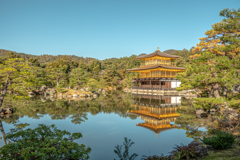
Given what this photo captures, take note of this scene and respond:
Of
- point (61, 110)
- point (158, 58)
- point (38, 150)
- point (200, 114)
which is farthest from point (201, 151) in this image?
point (158, 58)

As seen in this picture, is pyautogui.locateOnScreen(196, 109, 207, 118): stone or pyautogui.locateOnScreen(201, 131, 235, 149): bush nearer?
pyautogui.locateOnScreen(201, 131, 235, 149): bush

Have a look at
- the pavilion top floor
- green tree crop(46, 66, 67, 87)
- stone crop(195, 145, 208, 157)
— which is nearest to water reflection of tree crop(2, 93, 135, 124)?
stone crop(195, 145, 208, 157)

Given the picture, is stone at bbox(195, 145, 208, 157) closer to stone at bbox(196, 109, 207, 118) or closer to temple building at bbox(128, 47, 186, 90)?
stone at bbox(196, 109, 207, 118)

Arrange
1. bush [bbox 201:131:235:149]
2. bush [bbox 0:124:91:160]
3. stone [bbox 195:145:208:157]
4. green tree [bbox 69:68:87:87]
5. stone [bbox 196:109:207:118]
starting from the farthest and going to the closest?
green tree [bbox 69:68:87:87] → stone [bbox 196:109:207:118] → bush [bbox 201:131:235:149] → stone [bbox 195:145:208:157] → bush [bbox 0:124:91:160]

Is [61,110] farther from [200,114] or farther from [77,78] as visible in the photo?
[77,78]

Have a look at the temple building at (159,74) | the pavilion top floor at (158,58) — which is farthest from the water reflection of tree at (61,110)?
the pavilion top floor at (158,58)

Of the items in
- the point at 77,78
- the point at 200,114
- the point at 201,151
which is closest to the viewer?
the point at 201,151

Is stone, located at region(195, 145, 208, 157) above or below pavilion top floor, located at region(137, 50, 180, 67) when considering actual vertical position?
below

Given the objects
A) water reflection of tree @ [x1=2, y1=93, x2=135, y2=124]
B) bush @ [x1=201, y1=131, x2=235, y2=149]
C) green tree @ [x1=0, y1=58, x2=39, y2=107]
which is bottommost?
water reflection of tree @ [x1=2, y1=93, x2=135, y2=124]

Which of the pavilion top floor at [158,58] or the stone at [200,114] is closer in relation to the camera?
the stone at [200,114]

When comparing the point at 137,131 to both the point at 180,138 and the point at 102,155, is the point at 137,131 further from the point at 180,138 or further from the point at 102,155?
the point at 102,155

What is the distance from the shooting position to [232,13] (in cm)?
1006

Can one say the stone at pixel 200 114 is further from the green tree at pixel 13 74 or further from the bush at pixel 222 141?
the green tree at pixel 13 74

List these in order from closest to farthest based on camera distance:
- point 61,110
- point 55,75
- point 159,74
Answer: point 61,110 → point 159,74 → point 55,75
